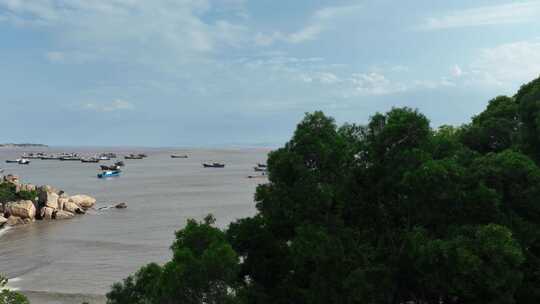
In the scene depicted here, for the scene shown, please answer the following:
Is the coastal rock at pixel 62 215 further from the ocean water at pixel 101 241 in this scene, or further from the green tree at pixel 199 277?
the green tree at pixel 199 277

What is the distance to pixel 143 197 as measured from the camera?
73.7 metres

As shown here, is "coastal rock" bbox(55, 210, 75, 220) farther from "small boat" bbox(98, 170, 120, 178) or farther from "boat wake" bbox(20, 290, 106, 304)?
"small boat" bbox(98, 170, 120, 178)

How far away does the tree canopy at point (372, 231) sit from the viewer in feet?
42.5

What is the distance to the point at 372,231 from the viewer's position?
15.9 metres

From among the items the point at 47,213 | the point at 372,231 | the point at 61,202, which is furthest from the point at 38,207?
the point at 372,231

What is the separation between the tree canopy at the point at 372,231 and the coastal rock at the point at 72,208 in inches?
1834

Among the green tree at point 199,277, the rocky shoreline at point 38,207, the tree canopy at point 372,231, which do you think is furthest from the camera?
the rocky shoreline at point 38,207

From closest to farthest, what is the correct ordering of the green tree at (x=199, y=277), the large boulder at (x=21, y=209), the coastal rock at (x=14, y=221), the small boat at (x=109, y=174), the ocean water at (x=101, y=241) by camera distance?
the green tree at (x=199, y=277), the ocean water at (x=101, y=241), the coastal rock at (x=14, y=221), the large boulder at (x=21, y=209), the small boat at (x=109, y=174)

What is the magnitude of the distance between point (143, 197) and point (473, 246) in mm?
65103

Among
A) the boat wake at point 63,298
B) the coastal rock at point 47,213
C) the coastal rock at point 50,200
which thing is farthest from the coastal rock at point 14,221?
the boat wake at point 63,298

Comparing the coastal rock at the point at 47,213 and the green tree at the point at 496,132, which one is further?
the coastal rock at the point at 47,213

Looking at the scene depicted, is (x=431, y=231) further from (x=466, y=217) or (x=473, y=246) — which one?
(x=473, y=246)

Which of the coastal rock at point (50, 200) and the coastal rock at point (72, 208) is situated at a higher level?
the coastal rock at point (50, 200)

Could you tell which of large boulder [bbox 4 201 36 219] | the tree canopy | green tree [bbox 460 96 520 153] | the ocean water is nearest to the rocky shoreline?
large boulder [bbox 4 201 36 219]
